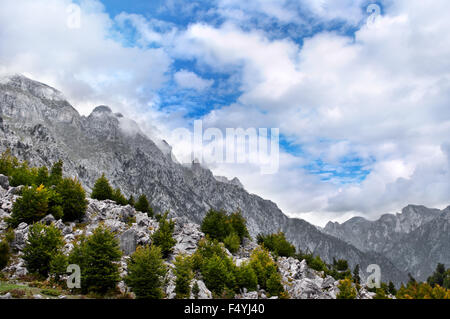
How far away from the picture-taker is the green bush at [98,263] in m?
33.6

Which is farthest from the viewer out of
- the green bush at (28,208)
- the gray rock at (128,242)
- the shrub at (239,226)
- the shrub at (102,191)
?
the shrub at (239,226)

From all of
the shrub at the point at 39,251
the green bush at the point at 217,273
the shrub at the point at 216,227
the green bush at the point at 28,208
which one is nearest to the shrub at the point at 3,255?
the shrub at the point at 39,251

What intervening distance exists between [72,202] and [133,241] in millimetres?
15864

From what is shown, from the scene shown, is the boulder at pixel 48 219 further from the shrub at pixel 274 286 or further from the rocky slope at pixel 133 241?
the shrub at pixel 274 286

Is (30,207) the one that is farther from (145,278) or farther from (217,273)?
(217,273)

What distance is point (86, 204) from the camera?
63.4m

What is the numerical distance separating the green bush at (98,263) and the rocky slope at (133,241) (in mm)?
2782

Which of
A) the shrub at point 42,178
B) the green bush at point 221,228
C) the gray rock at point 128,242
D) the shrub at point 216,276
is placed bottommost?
the shrub at point 216,276

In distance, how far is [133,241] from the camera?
5309 centimetres

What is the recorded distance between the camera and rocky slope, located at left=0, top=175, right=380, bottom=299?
139ft

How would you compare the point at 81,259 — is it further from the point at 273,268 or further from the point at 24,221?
the point at 273,268

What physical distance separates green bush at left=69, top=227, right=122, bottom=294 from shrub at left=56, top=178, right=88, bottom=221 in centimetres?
2430

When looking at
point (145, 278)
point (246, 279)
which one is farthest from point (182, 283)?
point (246, 279)
